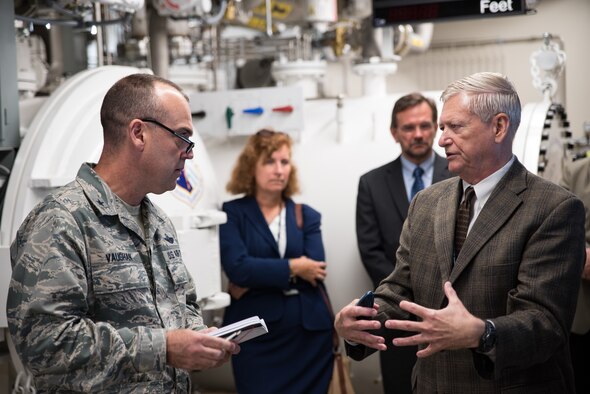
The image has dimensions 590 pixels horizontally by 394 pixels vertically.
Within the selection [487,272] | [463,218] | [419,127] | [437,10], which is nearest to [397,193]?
[419,127]

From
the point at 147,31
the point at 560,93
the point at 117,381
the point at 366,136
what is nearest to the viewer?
the point at 117,381

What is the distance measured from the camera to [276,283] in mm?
3982

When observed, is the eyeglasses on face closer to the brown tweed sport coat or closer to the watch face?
the brown tweed sport coat

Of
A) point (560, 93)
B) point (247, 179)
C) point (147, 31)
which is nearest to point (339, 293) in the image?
point (247, 179)

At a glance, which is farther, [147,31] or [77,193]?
[147,31]

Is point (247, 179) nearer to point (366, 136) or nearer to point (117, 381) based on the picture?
point (366, 136)

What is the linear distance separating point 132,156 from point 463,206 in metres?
0.94

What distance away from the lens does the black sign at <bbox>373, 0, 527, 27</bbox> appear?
4.02 meters

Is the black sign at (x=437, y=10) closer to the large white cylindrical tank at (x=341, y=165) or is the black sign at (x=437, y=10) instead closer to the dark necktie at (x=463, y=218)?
the large white cylindrical tank at (x=341, y=165)

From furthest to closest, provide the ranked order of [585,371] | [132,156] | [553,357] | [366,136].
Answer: [366,136] < [585,371] < [553,357] < [132,156]

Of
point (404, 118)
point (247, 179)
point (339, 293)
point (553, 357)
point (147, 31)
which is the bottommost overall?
point (339, 293)

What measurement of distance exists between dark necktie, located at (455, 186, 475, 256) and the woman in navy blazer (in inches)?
65.7

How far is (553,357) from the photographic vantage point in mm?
2287

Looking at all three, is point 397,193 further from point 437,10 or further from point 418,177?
point 437,10
